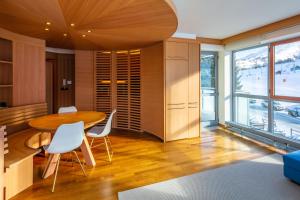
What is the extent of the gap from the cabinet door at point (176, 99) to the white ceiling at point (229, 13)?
94 cm

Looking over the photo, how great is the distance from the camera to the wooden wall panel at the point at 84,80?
18.6ft

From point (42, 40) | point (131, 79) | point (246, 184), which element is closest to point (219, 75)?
point (131, 79)

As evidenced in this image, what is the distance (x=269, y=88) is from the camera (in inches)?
185

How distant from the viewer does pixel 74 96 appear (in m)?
6.04

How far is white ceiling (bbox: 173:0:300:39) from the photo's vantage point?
325 cm

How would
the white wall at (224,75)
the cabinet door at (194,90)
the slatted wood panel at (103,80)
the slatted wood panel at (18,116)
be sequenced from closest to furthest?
the slatted wood panel at (18,116) < the cabinet door at (194,90) < the white wall at (224,75) < the slatted wood panel at (103,80)

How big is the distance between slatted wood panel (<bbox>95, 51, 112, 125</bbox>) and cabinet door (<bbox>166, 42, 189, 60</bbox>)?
2032 millimetres

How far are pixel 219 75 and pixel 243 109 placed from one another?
4.09 feet

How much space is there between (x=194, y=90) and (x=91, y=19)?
2.93 m

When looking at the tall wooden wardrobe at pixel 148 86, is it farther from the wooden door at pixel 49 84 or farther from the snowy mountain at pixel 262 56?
the snowy mountain at pixel 262 56

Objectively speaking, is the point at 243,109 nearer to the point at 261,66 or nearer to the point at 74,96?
the point at 261,66

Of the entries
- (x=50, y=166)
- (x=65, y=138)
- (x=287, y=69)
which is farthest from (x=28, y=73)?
(x=287, y=69)

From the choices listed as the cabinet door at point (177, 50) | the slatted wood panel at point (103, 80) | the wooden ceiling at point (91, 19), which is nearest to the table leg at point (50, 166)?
the wooden ceiling at point (91, 19)

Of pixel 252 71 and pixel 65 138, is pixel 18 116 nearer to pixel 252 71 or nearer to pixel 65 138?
pixel 65 138
